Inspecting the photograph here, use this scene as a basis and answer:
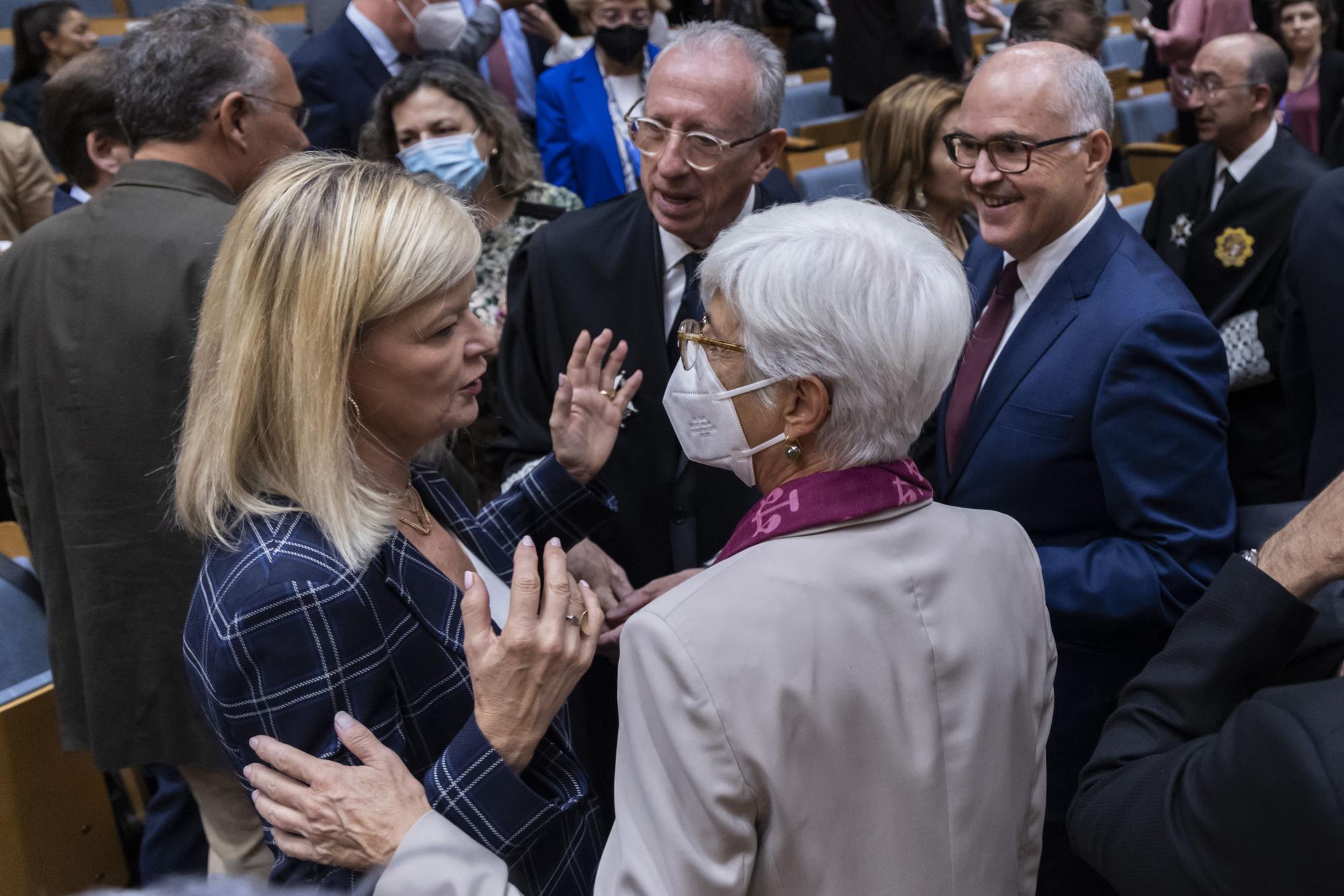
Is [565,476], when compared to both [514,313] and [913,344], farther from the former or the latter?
[913,344]

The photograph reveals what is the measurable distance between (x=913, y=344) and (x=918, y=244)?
13 cm

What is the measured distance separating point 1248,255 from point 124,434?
3.15 metres

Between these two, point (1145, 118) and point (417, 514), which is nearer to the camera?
point (417, 514)

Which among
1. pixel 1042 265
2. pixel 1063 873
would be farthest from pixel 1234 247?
pixel 1063 873

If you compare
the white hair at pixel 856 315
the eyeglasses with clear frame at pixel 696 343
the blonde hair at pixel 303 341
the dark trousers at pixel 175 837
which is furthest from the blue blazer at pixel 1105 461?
the dark trousers at pixel 175 837

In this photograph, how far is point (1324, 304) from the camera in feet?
7.87

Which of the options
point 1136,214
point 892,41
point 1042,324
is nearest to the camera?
point 1042,324

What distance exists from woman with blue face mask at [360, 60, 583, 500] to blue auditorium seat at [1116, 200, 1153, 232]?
226cm

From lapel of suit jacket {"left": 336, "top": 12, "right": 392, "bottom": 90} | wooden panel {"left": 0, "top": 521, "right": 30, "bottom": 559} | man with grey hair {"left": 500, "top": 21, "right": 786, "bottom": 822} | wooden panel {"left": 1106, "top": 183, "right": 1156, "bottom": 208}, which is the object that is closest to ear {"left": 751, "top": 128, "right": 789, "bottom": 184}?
man with grey hair {"left": 500, "top": 21, "right": 786, "bottom": 822}

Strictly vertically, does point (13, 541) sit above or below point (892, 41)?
below

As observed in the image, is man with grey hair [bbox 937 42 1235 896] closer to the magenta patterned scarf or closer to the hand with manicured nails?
the magenta patterned scarf

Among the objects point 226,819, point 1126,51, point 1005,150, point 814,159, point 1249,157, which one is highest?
point 1005,150

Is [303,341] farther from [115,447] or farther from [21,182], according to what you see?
[21,182]

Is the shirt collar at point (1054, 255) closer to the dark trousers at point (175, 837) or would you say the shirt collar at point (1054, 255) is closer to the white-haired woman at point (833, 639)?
the white-haired woman at point (833, 639)
